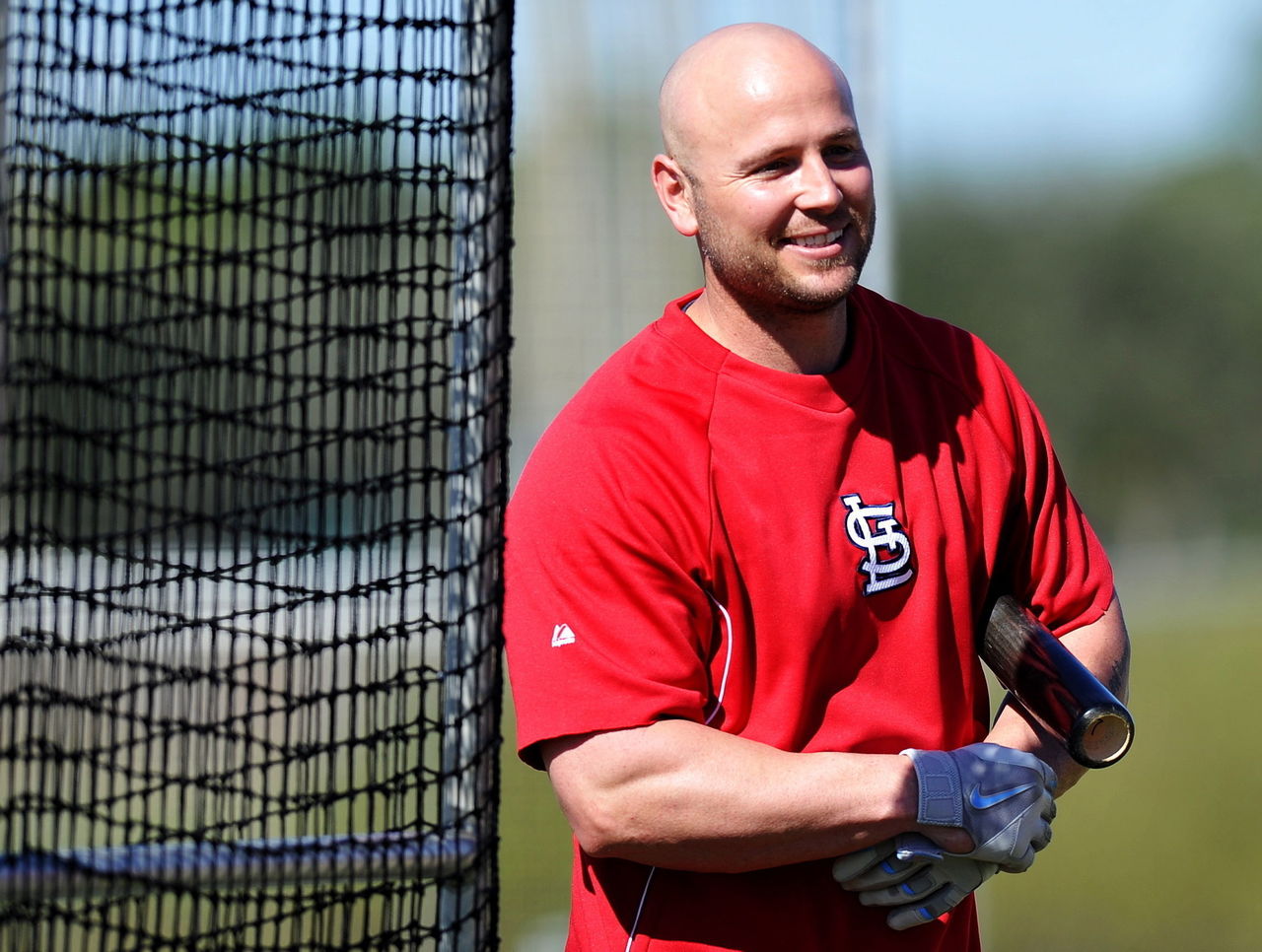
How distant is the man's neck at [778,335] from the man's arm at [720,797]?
1.75 ft

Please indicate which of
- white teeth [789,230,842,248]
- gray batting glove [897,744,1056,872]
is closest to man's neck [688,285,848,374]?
white teeth [789,230,842,248]

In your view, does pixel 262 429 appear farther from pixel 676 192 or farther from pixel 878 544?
pixel 878 544

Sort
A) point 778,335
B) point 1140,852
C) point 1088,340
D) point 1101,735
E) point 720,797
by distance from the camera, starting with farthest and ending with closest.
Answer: point 1088,340
point 1140,852
point 778,335
point 1101,735
point 720,797

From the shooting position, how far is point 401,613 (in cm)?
232

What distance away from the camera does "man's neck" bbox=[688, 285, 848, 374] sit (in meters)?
1.94

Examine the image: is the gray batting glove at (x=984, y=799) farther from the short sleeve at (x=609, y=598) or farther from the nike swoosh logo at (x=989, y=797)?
the short sleeve at (x=609, y=598)

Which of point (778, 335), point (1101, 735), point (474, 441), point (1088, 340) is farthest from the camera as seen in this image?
point (1088, 340)

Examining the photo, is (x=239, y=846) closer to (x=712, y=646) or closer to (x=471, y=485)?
(x=471, y=485)

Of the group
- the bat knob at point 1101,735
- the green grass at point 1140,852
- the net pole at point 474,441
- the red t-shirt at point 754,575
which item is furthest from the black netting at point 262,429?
the green grass at point 1140,852

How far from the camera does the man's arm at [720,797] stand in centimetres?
171

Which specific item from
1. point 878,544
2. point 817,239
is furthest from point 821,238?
point 878,544

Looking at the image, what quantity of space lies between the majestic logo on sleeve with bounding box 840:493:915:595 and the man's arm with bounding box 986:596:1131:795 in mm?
277

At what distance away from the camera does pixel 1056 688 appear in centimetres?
184

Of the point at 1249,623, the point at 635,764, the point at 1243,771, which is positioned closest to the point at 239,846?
the point at 635,764
